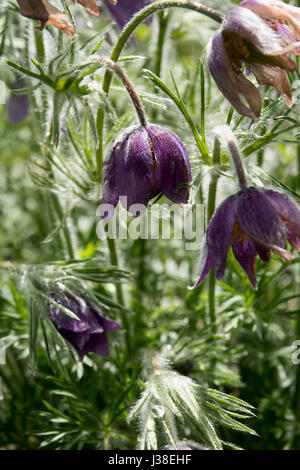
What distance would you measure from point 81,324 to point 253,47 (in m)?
0.60

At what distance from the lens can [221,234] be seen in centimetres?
91

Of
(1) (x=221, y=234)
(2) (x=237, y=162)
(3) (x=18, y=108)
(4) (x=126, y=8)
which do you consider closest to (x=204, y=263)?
(1) (x=221, y=234)

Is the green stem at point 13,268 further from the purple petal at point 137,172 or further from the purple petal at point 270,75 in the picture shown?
the purple petal at point 270,75

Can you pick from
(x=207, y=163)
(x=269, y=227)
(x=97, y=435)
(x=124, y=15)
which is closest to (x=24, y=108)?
(x=124, y=15)

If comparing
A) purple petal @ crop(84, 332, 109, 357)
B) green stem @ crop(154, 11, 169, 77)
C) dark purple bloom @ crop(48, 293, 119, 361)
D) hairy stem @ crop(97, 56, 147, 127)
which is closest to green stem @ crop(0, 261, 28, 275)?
dark purple bloom @ crop(48, 293, 119, 361)

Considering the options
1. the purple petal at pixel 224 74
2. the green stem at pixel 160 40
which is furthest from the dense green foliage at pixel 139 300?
the purple petal at pixel 224 74

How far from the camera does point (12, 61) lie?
106 centimetres

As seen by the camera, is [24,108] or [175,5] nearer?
[175,5]

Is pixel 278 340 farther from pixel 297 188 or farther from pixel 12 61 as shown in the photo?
pixel 12 61

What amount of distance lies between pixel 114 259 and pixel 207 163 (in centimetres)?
40

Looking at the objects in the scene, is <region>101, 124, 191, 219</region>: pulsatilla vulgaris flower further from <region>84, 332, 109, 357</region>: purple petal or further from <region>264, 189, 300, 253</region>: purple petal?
<region>84, 332, 109, 357</region>: purple petal

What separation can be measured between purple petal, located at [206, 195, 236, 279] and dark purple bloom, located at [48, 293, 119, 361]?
32 centimetres

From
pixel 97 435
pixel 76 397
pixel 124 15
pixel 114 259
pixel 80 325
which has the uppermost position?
pixel 124 15

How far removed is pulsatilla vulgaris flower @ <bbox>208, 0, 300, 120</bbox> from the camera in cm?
86
